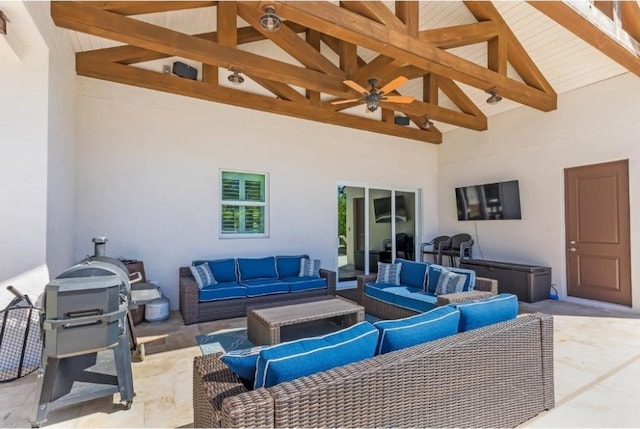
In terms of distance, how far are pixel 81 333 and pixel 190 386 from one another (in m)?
0.95

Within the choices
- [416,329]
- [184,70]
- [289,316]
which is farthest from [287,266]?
[416,329]

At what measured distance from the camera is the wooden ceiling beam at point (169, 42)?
3145mm

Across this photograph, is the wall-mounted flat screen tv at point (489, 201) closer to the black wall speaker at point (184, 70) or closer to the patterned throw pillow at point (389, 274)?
the patterned throw pillow at point (389, 274)

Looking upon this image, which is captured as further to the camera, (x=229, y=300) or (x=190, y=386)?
(x=229, y=300)

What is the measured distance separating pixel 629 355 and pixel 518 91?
367 centimetres

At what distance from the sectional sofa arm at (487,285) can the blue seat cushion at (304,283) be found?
217 cm

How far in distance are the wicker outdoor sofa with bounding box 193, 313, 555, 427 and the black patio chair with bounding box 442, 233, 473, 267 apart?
487cm

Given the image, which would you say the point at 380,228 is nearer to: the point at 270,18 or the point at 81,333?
the point at 270,18

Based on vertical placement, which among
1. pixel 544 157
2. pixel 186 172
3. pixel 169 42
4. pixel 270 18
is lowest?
pixel 186 172

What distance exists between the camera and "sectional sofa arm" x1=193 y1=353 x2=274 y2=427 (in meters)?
1.21

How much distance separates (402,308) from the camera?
405 centimetres

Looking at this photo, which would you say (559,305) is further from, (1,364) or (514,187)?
(1,364)

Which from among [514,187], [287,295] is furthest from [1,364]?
[514,187]

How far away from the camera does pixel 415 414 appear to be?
1629mm
